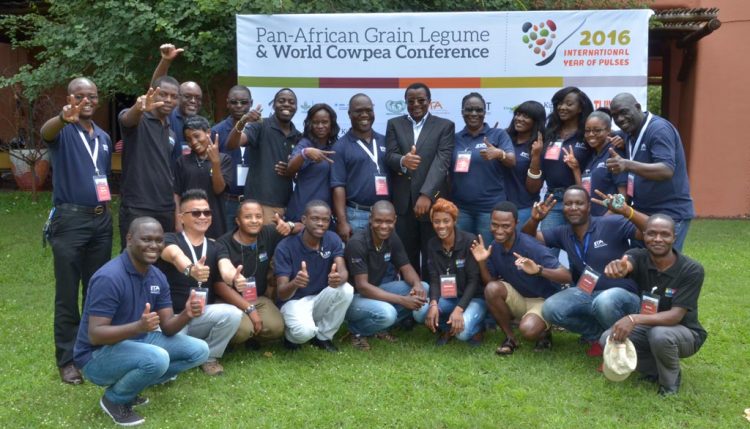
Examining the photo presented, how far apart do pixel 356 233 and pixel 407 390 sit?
1414 millimetres

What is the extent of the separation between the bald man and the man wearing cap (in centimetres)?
341

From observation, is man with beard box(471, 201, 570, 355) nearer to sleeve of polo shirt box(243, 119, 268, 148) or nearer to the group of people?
the group of people

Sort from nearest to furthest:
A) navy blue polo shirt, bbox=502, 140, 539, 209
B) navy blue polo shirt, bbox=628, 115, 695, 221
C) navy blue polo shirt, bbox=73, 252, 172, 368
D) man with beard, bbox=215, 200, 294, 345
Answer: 1. navy blue polo shirt, bbox=73, 252, 172, 368
2. navy blue polo shirt, bbox=628, 115, 695, 221
3. man with beard, bbox=215, 200, 294, 345
4. navy blue polo shirt, bbox=502, 140, 539, 209

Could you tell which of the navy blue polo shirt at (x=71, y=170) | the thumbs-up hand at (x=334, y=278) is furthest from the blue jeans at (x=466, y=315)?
the navy blue polo shirt at (x=71, y=170)

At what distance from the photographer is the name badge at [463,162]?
5629 millimetres

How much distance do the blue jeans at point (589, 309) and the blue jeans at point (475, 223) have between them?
0.84 metres

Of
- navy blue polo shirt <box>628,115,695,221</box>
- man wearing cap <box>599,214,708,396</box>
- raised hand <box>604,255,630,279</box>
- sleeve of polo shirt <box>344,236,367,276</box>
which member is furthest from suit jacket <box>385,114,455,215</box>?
man wearing cap <box>599,214,708,396</box>

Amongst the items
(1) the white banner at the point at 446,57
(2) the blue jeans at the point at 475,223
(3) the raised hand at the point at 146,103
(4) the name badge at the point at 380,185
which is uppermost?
(1) the white banner at the point at 446,57

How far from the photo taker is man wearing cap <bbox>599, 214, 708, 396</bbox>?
4246 millimetres

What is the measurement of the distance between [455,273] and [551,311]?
80 cm

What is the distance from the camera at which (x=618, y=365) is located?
4262mm

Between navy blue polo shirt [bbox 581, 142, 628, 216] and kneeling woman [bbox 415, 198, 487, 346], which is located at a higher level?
navy blue polo shirt [bbox 581, 142, 628, 216]

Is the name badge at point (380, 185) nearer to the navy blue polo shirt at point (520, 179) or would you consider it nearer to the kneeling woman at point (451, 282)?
the kneeling woman at point (451, 282)

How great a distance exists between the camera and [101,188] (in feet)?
15.0
